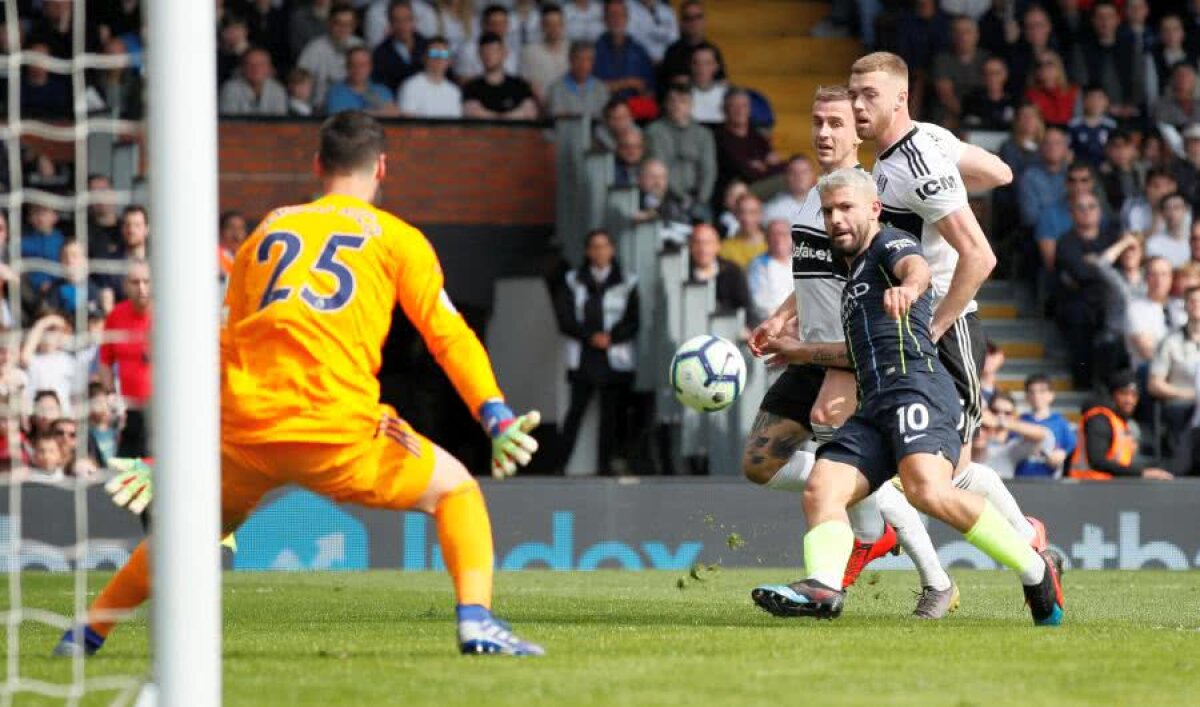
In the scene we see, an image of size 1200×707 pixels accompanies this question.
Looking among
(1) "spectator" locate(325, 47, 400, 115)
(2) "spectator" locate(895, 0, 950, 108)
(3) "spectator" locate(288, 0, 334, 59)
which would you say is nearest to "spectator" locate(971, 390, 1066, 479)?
(2) "spectator" locate(895, 0, 950, 108)

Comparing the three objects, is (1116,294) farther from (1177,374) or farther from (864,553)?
(864,553)

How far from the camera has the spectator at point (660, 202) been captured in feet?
54.1

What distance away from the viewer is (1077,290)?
56.9ft

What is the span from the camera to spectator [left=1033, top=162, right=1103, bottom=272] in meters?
17.5

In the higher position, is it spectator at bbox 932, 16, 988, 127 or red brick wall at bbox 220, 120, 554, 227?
spectator at bbox 932, 16, 988, 127

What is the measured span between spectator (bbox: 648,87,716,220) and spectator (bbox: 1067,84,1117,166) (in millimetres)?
3575

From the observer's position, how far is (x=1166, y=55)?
771 inches

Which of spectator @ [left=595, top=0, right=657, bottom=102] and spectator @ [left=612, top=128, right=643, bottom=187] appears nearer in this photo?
spectator @ [left=612, top=128, right=643, bottom=187]

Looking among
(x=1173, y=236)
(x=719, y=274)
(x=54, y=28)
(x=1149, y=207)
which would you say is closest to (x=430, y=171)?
(x=719, y=274)

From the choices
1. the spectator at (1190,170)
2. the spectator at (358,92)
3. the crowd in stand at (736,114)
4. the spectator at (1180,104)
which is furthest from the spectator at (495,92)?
the spectator at (1180,104)

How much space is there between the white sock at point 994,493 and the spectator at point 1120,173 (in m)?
9.41

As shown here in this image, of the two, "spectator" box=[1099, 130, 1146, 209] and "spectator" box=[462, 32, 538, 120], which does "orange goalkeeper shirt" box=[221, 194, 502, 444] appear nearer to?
"spectator" box=[462, 32, 538, 120]

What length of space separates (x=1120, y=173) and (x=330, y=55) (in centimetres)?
689

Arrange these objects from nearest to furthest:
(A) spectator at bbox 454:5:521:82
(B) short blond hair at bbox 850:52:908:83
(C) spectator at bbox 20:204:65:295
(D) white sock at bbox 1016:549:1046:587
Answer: (D) white sock at bbox 1016:549:1046:587, (B) short blond hair at bbox 850:52:908:83, (C) spectator at bbox 20:204:65:295, (A) spectator at bbox 454:5:521:82
